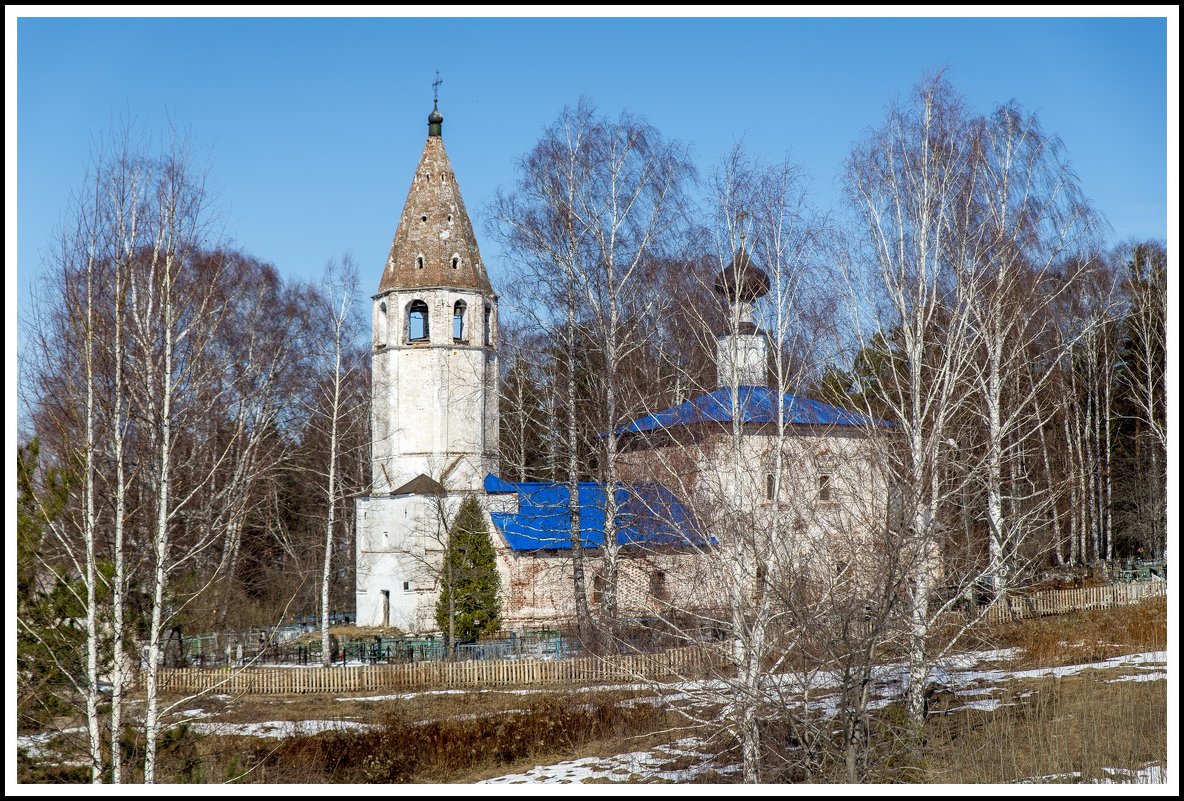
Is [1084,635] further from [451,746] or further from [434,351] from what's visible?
[434,351]

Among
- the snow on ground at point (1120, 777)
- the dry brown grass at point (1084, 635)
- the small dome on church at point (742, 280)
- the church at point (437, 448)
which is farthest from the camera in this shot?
the church at point (437, 448)

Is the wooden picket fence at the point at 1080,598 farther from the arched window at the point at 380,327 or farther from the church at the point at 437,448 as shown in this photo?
the arched window at the point at 380,327

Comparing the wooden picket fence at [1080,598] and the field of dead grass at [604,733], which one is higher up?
the wooden picket fence at [1080,598]

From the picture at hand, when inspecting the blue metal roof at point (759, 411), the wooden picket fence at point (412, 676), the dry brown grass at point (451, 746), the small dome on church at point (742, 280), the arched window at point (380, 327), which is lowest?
the dry brown grass at point (451, 746)

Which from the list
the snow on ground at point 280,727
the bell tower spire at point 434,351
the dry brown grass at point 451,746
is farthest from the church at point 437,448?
the dry brown grass at point 451,746

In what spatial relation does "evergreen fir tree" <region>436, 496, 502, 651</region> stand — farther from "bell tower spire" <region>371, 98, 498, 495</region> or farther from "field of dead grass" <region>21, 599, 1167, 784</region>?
"field of dead grass" <region>21, 599, 1167, 784</region>

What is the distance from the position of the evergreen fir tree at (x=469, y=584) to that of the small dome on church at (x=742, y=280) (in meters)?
11.4

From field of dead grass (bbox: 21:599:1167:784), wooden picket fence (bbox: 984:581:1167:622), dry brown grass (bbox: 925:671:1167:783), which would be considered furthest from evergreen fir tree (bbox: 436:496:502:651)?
dry brown grass (bbox: 925:671:1167:783)

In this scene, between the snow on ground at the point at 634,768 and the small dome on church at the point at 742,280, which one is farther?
the small dome on church at the point at 742,280

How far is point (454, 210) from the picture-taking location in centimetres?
2791

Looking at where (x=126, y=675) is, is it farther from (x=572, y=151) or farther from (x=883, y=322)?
(x=572, y=151)

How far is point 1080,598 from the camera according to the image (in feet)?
77.3

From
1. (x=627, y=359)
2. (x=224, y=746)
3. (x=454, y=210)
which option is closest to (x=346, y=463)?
(x=454, y=210)

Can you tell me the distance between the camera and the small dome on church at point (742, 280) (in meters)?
12.8
